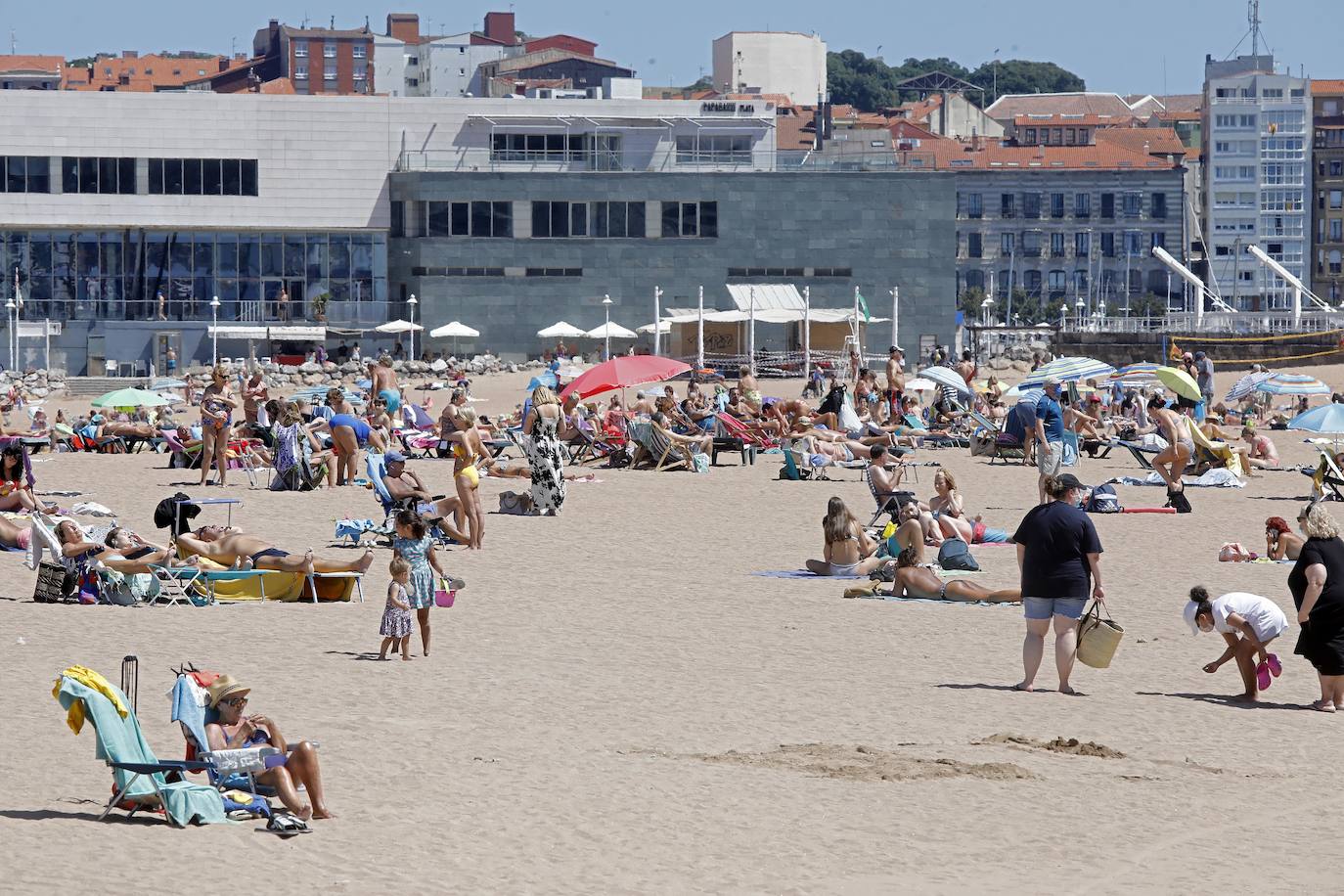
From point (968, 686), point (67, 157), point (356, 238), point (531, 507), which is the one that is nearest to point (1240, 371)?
point (356, 238)

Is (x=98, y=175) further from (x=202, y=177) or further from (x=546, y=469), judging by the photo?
(x=546, y=469)

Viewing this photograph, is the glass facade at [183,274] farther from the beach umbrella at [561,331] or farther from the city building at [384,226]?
the beach umbrella at [561,331]

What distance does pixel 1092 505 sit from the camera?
18.7 metres

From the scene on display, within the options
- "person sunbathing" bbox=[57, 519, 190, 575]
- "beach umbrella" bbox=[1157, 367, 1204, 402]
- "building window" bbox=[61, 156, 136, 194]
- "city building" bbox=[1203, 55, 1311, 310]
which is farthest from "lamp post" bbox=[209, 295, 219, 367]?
"city building" bbox=[1203, 55, 1311, 310]

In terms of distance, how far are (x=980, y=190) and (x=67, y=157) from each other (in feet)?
147

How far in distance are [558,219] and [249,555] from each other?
44.5 metres

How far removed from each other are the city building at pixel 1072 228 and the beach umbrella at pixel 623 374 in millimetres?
65826

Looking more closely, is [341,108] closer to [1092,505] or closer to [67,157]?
[67,157]

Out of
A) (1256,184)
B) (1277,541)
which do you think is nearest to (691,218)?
(1277,541)

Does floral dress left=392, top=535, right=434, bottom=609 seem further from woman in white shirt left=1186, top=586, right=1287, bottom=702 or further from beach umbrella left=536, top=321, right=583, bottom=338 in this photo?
beach umbrella left=536, top=321, right=583, bottom=338

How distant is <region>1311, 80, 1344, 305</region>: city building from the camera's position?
9744cm

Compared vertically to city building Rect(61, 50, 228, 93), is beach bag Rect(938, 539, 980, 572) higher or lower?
lower

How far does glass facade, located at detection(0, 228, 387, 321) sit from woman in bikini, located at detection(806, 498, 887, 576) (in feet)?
145

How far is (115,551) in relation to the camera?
12.6m
